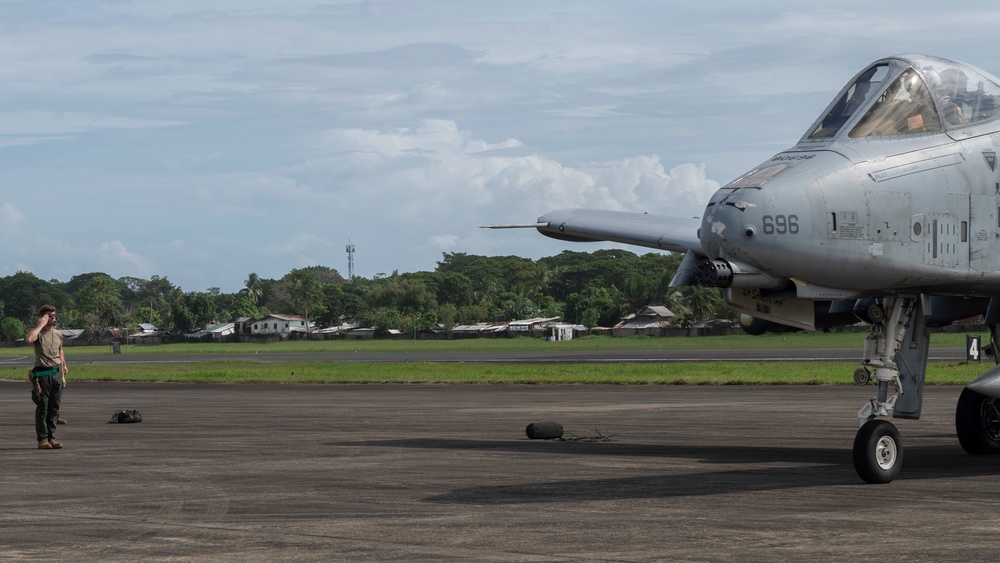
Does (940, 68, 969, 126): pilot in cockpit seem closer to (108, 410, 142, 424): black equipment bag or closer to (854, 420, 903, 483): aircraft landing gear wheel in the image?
(854, 420, 903, 483): aircraft landing gear wheel

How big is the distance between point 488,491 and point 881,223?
5.44 m

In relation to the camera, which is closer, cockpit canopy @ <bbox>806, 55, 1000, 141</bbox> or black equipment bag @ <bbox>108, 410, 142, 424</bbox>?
cockpit canopy @ <bbox>806, 55, 1000, 141</bbox>

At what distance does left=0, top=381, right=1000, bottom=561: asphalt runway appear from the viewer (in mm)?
10594

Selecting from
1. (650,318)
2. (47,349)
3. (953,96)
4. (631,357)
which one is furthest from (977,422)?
(650,318)

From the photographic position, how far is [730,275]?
1449cm

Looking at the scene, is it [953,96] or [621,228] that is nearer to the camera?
[953,96]

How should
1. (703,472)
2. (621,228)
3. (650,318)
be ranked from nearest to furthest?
1. (703,472)
2. (621,228)
3. (650,318)

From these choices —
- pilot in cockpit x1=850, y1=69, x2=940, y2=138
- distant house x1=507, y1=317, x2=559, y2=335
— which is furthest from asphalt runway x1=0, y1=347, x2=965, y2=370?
distant house x1=507, y1=317, x2=559, y2=335

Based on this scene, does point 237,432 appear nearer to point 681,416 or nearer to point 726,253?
point 681,416

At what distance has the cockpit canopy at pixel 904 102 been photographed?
15.5 m

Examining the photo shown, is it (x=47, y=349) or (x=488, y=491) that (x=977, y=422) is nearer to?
(x=488, y=491)

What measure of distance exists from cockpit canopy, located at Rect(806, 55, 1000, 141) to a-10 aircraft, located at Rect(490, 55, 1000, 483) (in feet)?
0.05

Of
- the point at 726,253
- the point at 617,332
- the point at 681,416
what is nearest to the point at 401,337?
the point at 617,332

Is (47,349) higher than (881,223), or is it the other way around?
(881,223)
